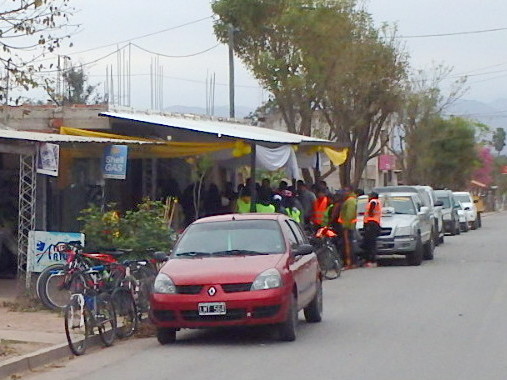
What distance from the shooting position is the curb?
11.2 m

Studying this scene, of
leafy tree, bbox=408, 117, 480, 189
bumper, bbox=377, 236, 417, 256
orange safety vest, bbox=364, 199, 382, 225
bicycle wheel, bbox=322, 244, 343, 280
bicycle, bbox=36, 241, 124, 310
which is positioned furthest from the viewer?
leafy tree, bbox=408, 117, 480, 189

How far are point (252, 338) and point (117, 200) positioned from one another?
36.7ft

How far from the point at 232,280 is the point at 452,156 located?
57894mm

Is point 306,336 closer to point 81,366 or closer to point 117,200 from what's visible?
point 81,366

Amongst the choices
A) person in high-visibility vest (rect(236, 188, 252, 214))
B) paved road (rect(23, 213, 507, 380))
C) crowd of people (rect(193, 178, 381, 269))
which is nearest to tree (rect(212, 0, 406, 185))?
crowd of people (rect(193, 178, 381, 269))

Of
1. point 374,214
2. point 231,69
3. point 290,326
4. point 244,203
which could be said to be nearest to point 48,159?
point 290,326

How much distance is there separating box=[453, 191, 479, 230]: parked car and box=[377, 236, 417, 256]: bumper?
23.3 meters

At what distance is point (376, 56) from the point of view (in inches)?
1623

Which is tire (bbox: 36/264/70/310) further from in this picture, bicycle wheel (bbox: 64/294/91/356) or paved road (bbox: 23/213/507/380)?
bicycle wheel (bbox: 64/294/91/356)

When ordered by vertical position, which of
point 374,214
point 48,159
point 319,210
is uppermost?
point 48,159

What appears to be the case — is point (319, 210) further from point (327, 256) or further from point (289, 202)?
point (327, 256)

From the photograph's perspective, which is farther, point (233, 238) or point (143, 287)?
point (143, 287)

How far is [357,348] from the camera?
492 inches

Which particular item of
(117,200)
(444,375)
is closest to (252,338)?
(444,375)
